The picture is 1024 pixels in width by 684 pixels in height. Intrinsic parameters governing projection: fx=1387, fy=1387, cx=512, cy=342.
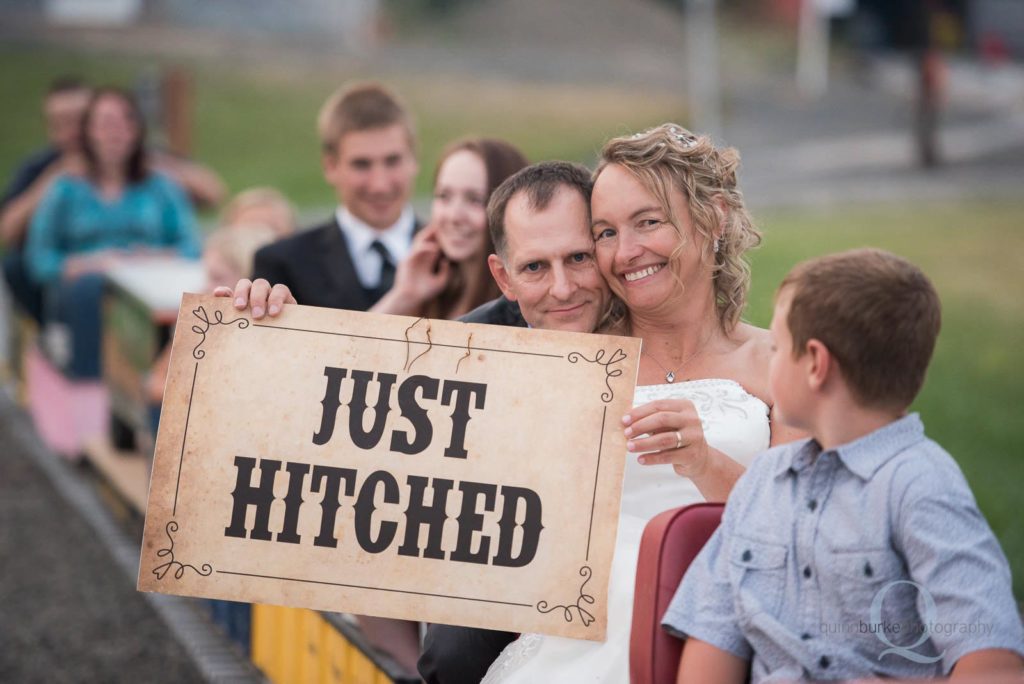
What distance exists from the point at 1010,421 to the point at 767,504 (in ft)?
25.7

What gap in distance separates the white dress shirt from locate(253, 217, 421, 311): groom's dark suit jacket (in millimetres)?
50

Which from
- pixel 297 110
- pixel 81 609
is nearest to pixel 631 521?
pixel 81 609

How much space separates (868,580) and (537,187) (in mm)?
1365

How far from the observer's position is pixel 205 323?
9.89 feet

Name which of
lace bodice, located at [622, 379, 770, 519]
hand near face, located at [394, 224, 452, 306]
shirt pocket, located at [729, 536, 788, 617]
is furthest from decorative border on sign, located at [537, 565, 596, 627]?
hand near face, located at [394, 224, 452, 306]

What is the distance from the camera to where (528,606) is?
2830mm

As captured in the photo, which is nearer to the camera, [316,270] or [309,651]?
[309,651]

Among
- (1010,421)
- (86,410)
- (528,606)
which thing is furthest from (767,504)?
(1010,421)

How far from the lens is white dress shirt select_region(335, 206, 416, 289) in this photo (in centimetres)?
517

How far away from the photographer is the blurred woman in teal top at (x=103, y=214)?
8445 mm

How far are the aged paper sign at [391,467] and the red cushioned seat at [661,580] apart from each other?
6.0 inches

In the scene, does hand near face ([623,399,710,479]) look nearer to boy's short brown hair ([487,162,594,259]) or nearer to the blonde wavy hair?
the blonde wavy hair

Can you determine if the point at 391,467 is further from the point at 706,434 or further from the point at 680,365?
the point at 680,365

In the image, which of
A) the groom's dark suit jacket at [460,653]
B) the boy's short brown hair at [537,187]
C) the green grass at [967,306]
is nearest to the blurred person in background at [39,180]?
the green grass at [967,306]
